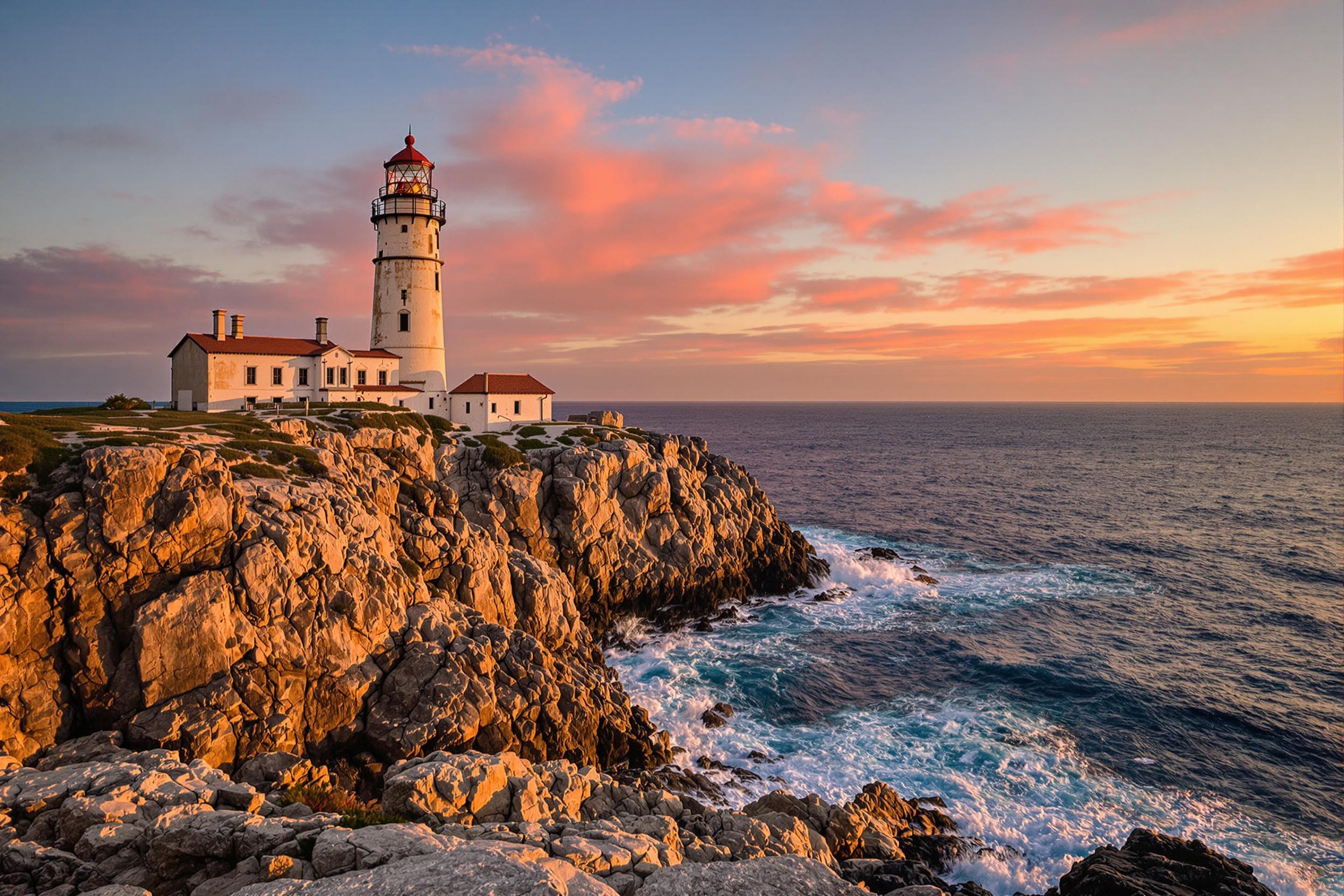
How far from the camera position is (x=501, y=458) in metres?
44.0

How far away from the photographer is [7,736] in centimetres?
1791

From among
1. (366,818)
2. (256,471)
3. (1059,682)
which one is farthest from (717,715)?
(256,471)

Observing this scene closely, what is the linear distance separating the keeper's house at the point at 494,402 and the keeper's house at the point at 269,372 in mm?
4688

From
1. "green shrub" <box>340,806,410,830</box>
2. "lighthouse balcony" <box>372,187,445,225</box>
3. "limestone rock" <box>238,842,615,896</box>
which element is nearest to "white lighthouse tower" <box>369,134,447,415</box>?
"lighthouse balcony" <box>372,187,445,225</box>

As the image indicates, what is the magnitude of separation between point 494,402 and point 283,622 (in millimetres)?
39166

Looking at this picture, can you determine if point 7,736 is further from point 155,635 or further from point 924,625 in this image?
point 924,625

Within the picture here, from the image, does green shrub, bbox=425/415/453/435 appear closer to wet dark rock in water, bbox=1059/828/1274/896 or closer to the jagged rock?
the jagged rock

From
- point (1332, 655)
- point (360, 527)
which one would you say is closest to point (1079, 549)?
point (1332, 655)

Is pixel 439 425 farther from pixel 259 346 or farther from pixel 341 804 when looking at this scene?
pixel 341 804

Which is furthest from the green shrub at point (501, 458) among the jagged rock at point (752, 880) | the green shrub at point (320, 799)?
the jagged rock at point (752, 880)

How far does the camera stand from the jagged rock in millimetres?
11461

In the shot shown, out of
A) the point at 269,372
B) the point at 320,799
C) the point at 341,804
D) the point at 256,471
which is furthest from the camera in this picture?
the point at 269,372

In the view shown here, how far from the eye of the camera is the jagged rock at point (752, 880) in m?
11.5

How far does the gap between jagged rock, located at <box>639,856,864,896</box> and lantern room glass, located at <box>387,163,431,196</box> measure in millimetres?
57221
